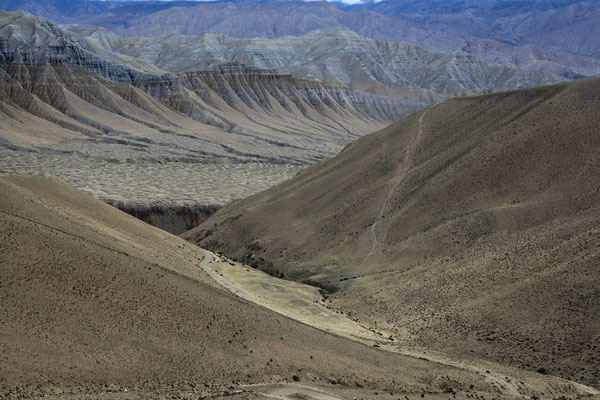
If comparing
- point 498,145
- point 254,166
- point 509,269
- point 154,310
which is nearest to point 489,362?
point 509,269

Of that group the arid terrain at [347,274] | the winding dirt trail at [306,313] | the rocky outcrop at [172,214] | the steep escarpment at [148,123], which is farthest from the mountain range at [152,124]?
the winding dirt trail at [306,313]

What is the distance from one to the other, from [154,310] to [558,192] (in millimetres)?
28769

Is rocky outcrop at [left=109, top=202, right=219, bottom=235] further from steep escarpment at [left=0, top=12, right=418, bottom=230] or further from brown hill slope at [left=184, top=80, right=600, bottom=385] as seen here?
brown hill slope at [left=184, top=80, right=600, bottom=385]

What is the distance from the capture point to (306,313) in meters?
38.5

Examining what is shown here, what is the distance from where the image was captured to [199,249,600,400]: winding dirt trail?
88.3ft

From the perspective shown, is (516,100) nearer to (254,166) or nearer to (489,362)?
(489,362)

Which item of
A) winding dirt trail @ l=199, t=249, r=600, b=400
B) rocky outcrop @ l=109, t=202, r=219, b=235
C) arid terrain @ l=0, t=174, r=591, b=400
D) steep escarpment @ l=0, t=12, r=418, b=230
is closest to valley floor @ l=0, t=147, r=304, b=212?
steep escarpment @ l=0, t=12, r=418, b=230

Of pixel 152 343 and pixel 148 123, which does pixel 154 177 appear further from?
pixel 152 343

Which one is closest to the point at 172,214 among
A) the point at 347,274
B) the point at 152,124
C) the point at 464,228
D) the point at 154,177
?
the point at 154,177

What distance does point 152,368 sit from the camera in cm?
2306

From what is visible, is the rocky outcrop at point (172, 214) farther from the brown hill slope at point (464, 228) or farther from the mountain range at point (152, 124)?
the brown hill slope at point (464, 228)

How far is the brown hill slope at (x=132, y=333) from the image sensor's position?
22219mm

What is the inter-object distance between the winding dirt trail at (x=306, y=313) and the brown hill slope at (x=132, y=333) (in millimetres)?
1331

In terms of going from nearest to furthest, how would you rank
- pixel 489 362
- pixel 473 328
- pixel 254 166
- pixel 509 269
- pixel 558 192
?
pixel 489 362
pixel 473 328
pixel 509 269
pixel 558 192
pixel 254 166
